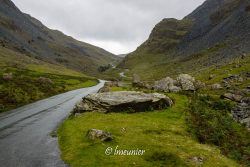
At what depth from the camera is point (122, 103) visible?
40.5m

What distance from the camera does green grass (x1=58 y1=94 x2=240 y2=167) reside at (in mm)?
20750

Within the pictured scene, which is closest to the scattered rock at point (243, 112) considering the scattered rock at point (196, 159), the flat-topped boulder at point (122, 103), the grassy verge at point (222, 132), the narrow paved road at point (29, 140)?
the grassy verge at point (222, 132)

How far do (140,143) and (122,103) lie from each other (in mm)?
16269

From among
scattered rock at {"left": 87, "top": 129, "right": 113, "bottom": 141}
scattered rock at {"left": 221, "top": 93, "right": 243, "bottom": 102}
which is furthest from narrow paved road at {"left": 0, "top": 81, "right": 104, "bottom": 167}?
scattered rock at {"left": 221, "top": 93, "right": 243, "bottom": 102}

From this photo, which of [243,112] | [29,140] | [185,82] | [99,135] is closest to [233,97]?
[243,112]

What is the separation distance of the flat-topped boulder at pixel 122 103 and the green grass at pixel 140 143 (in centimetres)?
267

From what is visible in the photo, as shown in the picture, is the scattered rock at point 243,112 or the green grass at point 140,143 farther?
the scattered rock at point 243,112

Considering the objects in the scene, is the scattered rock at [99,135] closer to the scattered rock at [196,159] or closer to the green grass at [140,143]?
the green grass at [140,143]

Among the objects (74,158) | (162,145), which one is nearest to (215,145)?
(162,145)

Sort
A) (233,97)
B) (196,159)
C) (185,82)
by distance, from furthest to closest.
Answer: (185,82), (233,97), (196,159)

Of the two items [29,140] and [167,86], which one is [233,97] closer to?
[167,86]

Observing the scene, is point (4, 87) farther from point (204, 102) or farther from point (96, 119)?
point (204, 102)

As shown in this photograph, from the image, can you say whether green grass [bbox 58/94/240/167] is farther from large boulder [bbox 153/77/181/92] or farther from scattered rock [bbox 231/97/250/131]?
large boulder [bbox 153/77/181/92]

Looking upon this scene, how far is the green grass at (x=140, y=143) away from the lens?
68.1 ft
